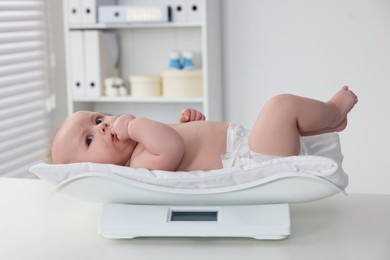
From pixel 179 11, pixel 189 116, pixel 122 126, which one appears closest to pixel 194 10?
pixel 179 11

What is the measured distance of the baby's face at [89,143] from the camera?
1.30 m

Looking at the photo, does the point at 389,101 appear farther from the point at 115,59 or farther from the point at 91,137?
the point at 91,137

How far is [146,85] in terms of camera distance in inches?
125

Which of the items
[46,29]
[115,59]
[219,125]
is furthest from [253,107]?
[219,125]

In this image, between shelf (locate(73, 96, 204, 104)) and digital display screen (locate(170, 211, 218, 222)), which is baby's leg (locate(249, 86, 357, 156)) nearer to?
digital display screen (locate(170, 211, 218, 222))

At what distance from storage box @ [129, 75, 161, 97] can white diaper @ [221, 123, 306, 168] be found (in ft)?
6.09

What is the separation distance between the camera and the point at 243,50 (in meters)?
3.21

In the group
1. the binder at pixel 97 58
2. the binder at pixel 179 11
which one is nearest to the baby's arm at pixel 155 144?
the binder at pixel 179 11

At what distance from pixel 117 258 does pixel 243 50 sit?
7.46 feet

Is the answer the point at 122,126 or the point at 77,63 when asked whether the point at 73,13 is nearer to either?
the point at 77,63

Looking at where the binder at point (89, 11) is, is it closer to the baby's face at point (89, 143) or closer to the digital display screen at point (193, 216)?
the baby's face at point (89, 143)

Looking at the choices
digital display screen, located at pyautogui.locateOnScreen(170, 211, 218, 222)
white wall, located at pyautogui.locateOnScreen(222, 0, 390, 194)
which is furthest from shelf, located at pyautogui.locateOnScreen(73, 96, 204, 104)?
digital display screen, located at pyautogui.locateOnScreen(170, 211, 218, 222)

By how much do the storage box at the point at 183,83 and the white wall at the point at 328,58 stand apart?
0.67ft

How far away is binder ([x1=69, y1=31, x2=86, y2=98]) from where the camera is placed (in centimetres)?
321
